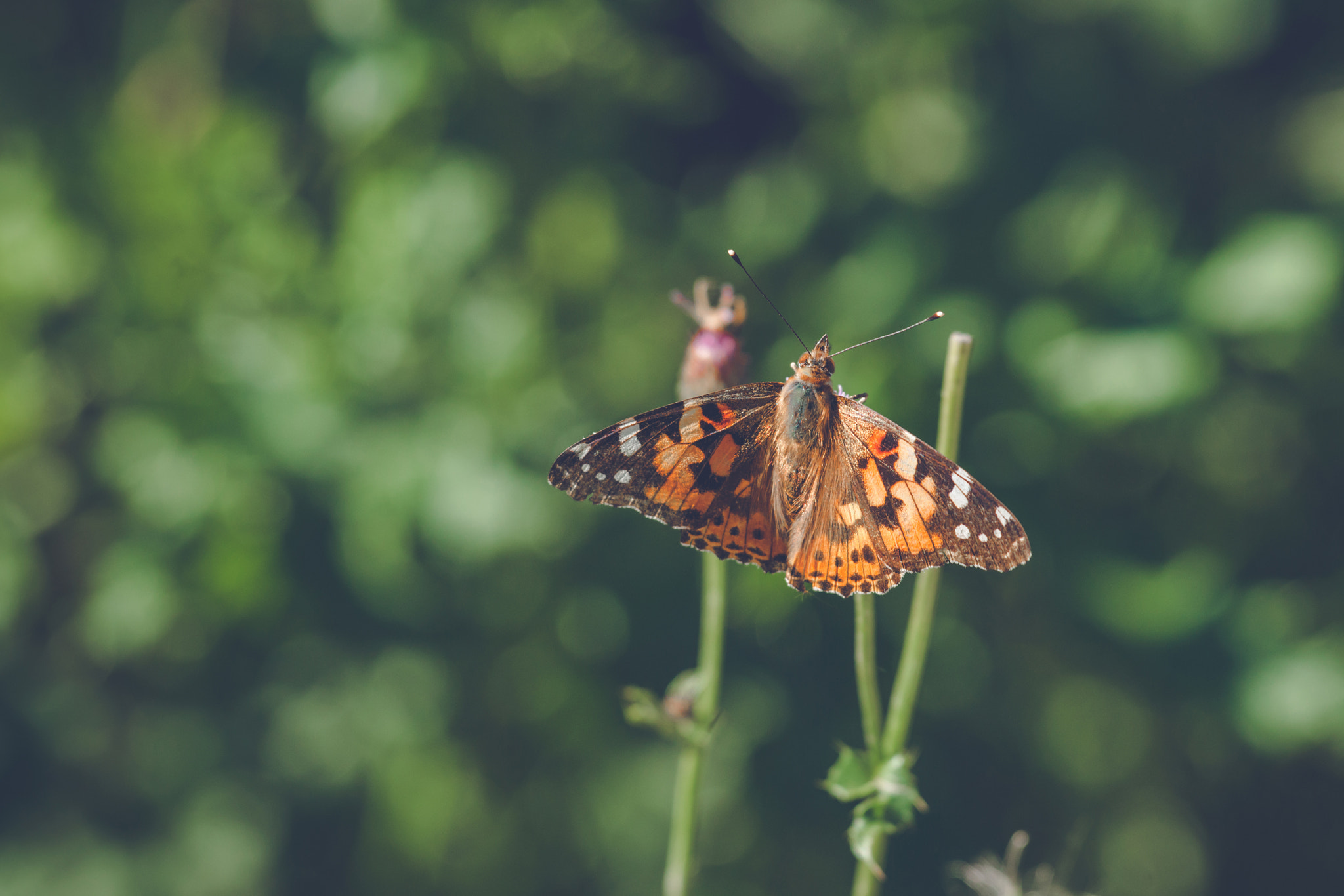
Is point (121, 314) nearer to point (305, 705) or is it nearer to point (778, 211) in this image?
point (305, 705)

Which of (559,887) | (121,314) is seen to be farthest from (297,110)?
(559,887)

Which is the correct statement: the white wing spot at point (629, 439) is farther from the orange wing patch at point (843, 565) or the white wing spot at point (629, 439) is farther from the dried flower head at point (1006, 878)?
the dried flower head at point (1006, 878)

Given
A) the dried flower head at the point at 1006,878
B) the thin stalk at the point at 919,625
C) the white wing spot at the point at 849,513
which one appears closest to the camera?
the thin stalk at the point at 919,625

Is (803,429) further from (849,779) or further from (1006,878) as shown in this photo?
(1006,878)

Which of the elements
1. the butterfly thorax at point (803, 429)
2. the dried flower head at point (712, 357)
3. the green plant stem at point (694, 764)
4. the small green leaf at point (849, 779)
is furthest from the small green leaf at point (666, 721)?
the dried flower head at point (712, 357)

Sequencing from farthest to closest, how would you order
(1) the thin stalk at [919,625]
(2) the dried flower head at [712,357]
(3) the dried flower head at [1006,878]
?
(2) the dried flower head at [712,357] → (3) the dried flower head at [1006,878] → (1) the thin stalk at [919,625]

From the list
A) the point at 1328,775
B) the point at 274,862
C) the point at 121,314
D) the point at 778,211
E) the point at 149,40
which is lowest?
→ the point at 274,862

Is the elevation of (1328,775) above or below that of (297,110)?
below
